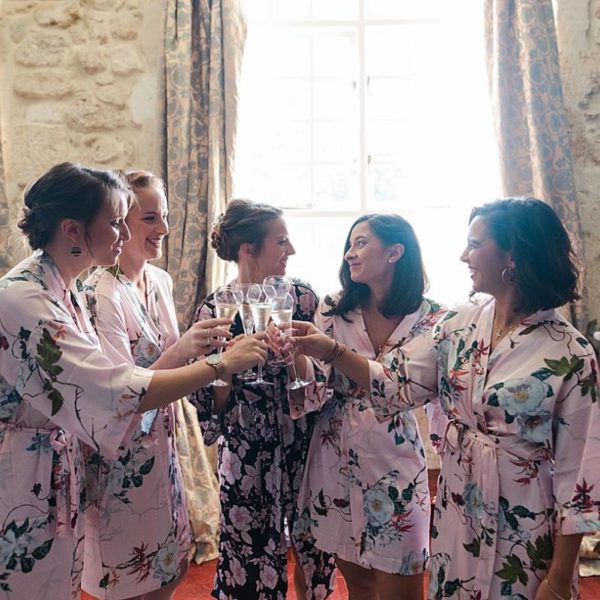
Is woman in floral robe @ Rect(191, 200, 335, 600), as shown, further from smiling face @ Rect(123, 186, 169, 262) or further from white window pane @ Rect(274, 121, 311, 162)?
white window pane @ Rect(274, 121, 311, 162)

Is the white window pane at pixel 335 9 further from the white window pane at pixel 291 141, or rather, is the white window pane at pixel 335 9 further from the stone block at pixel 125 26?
the stone block at pixel 125 26

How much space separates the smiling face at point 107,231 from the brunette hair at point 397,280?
0.73 meters

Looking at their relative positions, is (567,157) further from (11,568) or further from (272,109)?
(11,568)

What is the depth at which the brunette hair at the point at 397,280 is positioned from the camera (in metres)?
1.98

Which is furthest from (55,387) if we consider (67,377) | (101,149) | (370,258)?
(101,149)

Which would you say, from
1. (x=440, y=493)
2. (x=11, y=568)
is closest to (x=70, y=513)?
→ (x=11, y=568)

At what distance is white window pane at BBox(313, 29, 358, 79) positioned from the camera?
3.76 meters

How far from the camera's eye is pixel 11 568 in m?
1.44

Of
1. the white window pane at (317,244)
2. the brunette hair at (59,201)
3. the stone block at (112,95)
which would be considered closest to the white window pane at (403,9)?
the white window pane at (317,244)

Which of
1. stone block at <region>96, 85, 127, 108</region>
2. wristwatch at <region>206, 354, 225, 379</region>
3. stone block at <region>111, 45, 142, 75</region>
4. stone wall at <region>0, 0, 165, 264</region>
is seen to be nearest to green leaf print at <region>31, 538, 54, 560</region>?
wristwatch at <region>206, 354, 225, 379</region>

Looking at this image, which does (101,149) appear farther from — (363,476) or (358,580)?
(358,580)

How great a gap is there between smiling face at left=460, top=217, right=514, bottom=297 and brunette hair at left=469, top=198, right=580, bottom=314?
0.08ft

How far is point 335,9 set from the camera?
3.74 meters

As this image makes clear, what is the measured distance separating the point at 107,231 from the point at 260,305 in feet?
1.40
